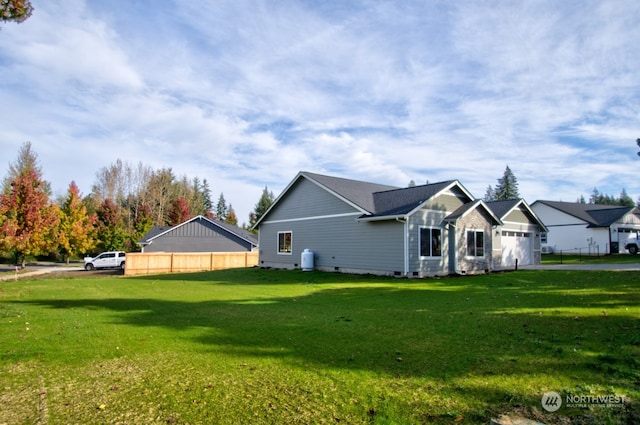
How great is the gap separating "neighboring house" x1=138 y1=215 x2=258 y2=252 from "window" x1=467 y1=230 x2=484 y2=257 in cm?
2256

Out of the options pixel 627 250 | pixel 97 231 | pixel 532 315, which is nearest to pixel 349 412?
pixel 532 315

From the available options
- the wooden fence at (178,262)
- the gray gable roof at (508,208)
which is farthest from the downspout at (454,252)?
the wooden fence at (178,262)

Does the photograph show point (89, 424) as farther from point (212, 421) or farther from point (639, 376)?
point (639, 376)

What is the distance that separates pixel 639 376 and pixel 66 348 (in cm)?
770

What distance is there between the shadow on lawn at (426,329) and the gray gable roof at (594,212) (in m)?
29.6

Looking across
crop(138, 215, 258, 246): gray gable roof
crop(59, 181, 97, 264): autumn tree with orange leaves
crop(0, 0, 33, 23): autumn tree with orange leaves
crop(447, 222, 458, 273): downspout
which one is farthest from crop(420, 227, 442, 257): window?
crop(59, 181, 97, 264): autumn tree with orange leaves

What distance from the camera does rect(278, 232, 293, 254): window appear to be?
25.9 m

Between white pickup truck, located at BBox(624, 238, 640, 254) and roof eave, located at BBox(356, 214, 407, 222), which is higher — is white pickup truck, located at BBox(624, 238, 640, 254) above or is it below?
below

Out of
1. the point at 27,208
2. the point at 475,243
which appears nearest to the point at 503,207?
the point at 475,243

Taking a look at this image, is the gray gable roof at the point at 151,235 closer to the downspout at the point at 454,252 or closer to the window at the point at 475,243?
the downspout at the point at 454,252

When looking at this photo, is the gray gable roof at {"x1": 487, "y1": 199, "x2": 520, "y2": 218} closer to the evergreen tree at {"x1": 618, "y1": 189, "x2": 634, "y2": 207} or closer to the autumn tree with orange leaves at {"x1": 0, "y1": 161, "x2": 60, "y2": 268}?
the autumn tree with orange leaves at {"x1": 0, "y1": 161, "x2": 60, "y2": 268}

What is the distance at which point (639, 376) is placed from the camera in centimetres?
443

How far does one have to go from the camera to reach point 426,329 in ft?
23.8

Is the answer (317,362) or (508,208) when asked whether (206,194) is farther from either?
(317,362)
